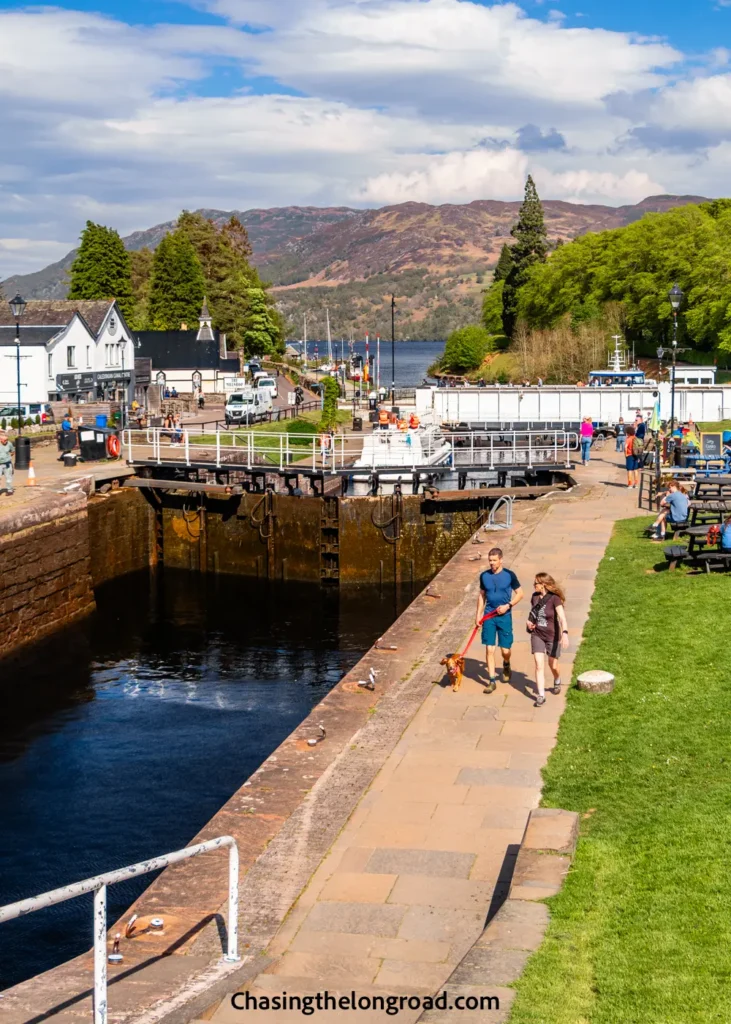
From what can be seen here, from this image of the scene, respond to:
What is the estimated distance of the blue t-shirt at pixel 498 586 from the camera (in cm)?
1448

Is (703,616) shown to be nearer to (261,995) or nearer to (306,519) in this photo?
(261,995)

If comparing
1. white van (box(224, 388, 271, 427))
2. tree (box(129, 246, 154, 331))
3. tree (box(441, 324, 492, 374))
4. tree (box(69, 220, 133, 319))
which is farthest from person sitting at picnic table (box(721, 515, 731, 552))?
tree (box(129, 246, 154, 331))

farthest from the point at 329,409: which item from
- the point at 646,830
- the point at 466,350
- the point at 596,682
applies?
the point at 466,350

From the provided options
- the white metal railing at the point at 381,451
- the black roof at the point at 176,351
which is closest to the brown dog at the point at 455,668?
the white metal railing at the point at 381,451

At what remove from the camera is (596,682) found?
14039 mm

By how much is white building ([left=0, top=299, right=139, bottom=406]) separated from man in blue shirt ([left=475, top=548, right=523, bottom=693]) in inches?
1818

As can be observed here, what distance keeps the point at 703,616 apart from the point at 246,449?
21672 millimetres

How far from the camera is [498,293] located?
134 metres

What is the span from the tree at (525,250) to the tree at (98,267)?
35.2 meters

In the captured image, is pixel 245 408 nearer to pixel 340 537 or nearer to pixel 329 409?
pixel 329 409

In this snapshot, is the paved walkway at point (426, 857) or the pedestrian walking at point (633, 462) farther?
the pedestrian walking at point (633, 462)

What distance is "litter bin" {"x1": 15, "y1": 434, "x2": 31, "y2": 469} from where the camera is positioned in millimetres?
37125

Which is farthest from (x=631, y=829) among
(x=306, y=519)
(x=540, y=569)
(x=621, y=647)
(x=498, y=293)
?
(x=498, y=293)

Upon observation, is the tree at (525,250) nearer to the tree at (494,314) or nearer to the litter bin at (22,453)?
the tree at (494,314)
